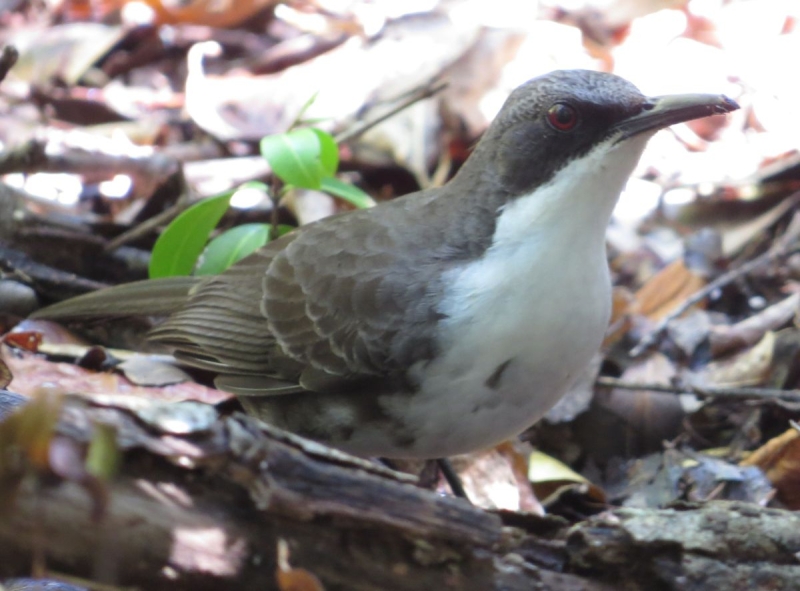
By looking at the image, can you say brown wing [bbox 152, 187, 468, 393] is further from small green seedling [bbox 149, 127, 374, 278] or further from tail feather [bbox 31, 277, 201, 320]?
small green seedling [bbox 149, 127, 374, 278]

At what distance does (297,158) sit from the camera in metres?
4.25

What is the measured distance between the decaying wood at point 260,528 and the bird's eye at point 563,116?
144 cm

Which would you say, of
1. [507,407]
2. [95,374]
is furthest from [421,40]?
[507,407]

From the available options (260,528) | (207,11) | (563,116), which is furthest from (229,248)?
(207,11)

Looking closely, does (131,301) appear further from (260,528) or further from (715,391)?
(715,391)

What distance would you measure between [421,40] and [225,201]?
3385 millimetres

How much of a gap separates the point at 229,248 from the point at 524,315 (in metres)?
1.97

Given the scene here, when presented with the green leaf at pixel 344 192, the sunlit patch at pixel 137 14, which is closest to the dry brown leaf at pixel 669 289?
the green leaf at pixel 344 192

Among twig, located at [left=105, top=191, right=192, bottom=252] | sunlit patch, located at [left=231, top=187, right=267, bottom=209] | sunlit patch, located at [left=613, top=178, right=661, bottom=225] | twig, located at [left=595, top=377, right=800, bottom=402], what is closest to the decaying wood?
twig, located at [left=595, top=377, right=800, bottom=402]

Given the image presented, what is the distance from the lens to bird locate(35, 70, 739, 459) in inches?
124

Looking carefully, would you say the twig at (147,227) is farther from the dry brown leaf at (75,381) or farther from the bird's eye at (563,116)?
the bird's eye at (563,116)

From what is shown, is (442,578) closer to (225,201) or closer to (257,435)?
(257,435)

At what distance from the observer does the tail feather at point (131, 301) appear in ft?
13.9

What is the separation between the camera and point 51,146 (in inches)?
231
